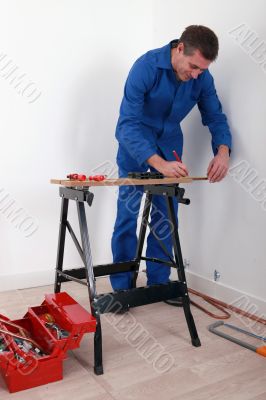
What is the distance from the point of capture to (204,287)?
2.46m

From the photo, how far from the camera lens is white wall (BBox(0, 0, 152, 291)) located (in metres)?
2.40

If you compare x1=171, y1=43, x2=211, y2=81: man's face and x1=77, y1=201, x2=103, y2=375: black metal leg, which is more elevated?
x1=171, y1=43, x2=211, y2=81: man's face

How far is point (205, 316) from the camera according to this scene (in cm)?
216

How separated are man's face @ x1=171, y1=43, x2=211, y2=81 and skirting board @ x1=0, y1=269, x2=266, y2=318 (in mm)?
1152

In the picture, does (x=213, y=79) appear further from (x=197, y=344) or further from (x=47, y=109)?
(x=197, y=344)

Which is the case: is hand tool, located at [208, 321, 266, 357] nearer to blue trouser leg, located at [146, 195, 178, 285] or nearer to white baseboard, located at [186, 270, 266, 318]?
white baseboard, located at [186, 270, 266, 318]

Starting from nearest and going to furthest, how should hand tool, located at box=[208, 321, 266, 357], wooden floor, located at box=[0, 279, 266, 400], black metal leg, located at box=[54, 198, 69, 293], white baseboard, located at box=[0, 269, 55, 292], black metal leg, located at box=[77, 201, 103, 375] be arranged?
wooden floor, located at box=[0, 279, 266, 400] → black metal leg, located at box=[77, 201, 103, 375] → hand tool, located at box=[208, 321, 266, 357] → black metal leg, located at box=[54, 198, 69, 293] → white baseboard, located at box=[0, 269, 55, 292]

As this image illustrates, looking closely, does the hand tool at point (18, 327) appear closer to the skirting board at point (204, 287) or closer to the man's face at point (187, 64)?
the skirting board at point (204, 287)

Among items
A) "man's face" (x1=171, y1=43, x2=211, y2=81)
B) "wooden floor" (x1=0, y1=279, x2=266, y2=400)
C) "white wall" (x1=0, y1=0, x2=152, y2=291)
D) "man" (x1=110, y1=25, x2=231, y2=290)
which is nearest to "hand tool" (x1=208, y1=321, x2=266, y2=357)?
"wooden floor" (x1=0, y1=279, x2=266, y2=400)

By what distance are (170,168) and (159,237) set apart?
1.99 feet

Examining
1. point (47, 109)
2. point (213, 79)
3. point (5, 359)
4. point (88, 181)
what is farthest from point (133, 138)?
point (5, 359)

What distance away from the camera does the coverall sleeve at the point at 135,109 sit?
1.89 meters

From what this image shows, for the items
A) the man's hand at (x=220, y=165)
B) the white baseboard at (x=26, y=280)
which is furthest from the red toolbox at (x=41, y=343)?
the man's hand at (x=220, y=165)

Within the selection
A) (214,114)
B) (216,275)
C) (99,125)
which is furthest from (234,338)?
(99,125)
